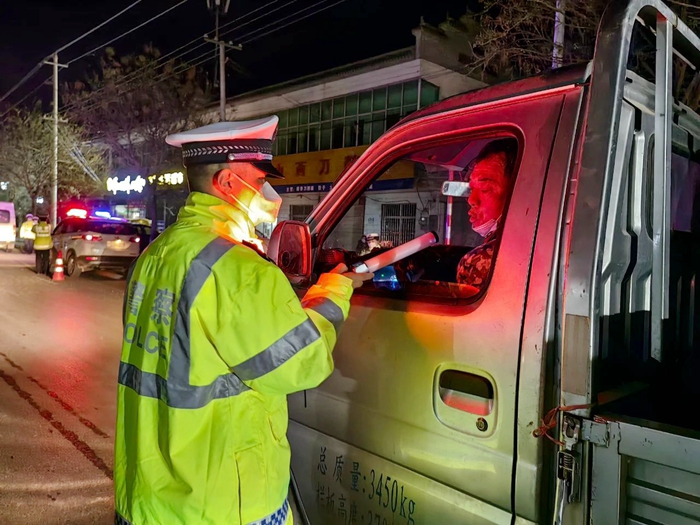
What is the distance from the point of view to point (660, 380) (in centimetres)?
178

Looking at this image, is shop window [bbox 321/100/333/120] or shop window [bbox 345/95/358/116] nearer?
shop window [bbox 345/95/358/116]

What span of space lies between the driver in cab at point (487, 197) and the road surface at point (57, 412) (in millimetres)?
2621

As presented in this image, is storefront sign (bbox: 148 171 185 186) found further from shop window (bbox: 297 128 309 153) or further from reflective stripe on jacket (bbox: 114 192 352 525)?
reflective stripe on jacket (bbox: 114 192 352 525)

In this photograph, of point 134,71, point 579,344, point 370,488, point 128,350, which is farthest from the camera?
point 134,71

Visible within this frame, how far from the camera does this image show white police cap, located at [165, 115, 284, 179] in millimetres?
1779

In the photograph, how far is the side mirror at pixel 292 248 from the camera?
6.27ft

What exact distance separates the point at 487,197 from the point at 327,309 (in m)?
0.99

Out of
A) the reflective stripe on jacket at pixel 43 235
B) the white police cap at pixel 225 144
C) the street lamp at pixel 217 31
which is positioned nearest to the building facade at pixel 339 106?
the street lamp at pixel 217 31

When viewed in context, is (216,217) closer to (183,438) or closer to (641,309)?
(183,438)

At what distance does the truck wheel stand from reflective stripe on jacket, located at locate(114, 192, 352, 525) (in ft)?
48.2

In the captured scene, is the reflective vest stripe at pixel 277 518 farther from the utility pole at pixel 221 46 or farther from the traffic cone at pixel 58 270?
the utility pole at pixel 221 46

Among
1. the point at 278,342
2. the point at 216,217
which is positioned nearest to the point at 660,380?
the point at 278,342

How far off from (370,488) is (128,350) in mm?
903

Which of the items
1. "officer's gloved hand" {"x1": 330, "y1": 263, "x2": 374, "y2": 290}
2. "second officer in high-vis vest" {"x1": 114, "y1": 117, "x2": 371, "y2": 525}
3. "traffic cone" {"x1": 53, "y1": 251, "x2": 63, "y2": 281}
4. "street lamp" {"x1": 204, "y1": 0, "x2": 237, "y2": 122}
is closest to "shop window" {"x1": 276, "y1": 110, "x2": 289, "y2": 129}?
"street lamp" {"x1": 204, "y1": 0, "x2": 237, "y2": 122}
